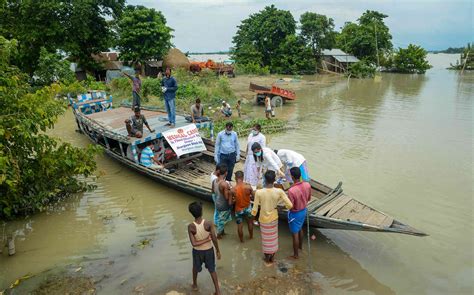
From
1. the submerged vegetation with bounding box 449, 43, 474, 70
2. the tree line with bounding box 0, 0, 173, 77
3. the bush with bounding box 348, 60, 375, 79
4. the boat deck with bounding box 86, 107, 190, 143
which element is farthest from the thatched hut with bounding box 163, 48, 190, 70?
the submerged vegetation with bounding box 449, 43, 474, 70

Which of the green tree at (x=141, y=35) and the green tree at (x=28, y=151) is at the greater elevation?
the green tree at (x=141, y=35)

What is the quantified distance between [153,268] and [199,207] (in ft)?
7.10

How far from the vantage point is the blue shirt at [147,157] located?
927cm

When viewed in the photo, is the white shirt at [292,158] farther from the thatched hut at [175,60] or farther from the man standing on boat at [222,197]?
the thatched hut at [175,60]

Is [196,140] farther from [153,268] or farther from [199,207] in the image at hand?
[199,207]

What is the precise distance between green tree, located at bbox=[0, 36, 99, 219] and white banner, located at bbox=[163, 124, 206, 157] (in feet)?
6.60

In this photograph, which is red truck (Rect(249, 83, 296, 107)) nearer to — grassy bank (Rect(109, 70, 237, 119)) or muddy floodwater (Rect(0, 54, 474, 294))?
grassy bank (Rect(109, 70, 237, 119))

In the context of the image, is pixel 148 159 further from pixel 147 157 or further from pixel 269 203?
pixel 269 203

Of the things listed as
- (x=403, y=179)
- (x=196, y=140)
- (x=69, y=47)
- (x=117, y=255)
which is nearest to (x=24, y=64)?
(x=69, y=47)

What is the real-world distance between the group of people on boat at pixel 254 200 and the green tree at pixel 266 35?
37.4 metres

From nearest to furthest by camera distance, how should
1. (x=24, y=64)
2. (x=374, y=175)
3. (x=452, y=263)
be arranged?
(x=452, y=263) < (x=374, y=175) < (x=24, y=64)

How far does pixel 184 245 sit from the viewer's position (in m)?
6.88

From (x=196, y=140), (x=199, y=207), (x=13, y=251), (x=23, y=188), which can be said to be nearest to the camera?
(x=199, y=207)

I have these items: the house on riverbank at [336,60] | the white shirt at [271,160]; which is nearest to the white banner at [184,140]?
the white shirt at [271,160]
